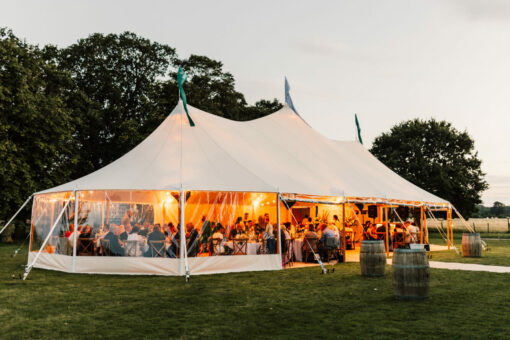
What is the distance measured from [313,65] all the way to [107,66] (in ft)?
38.4

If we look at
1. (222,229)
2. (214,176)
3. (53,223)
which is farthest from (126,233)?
(53,223)

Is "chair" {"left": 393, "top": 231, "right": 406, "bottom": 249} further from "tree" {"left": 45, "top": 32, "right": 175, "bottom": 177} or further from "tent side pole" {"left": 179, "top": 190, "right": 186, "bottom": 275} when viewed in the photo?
"tree" {"left": 45, "top": 32, "right": 175, "bottom": 177}

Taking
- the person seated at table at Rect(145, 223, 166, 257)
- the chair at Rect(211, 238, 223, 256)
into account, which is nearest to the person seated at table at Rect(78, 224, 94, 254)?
the person seated at table at Rect(145, 223, 166, 257)

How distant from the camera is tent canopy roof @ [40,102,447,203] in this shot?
35.0 ft

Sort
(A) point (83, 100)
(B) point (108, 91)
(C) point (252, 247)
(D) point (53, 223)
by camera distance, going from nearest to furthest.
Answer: (C) point (252, 247) < (D) point (53, 223) < (A) point (83, 100) < (B) point (108, 91)

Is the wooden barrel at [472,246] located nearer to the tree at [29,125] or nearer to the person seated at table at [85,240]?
the person seated at table at [85,240]

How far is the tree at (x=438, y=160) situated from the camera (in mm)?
31406

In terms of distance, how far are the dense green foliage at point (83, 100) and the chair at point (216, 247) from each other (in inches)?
448

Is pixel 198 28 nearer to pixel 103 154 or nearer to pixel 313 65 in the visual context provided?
pixel 313 65

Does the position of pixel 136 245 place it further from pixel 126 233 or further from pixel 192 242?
pixel 192 242

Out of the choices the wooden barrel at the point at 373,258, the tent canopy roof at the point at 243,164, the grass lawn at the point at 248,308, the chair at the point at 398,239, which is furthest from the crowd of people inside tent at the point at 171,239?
the chair at the point at 398,239

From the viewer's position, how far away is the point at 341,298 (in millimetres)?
7039

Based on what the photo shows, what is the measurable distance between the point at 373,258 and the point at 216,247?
11.9 feet

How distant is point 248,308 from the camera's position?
20.7ft
